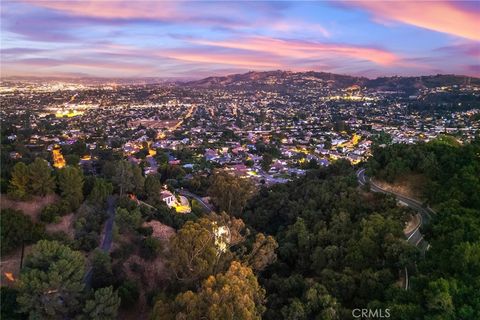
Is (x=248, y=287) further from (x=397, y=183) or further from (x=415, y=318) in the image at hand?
(x=397, y=183)

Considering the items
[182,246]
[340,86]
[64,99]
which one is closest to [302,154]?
[182,246]

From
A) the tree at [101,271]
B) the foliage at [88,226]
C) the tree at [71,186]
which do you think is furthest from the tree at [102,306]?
the tree at [71,186]

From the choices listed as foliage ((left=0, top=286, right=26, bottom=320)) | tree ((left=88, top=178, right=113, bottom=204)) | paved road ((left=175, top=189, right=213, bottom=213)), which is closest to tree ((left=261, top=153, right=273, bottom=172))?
paved road ((left=175, top=189, right=213, bottom=213))

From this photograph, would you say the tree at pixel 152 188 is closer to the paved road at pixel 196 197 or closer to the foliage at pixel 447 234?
the paved road at pixel 196 197

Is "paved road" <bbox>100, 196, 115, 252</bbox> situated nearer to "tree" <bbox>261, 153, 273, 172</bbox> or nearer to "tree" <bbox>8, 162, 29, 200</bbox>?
"tree" <bbox>8, 162, 29, 200</bbox>

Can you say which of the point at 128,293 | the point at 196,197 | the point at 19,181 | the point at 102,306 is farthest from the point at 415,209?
the point at 196,197
